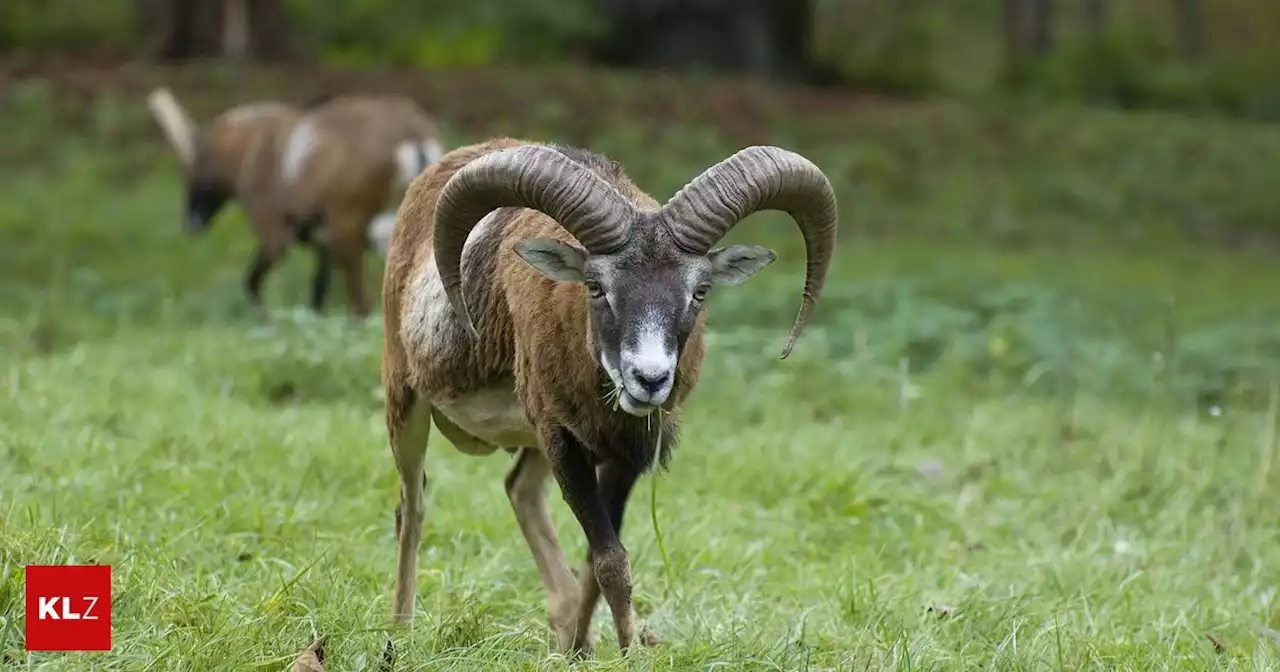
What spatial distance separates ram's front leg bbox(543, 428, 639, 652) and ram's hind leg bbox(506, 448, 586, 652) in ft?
1.64

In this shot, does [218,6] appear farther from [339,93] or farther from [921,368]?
[921,368]

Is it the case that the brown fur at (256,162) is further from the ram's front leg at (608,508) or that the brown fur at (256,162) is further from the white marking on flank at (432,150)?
the ram's front leg at (608,508)

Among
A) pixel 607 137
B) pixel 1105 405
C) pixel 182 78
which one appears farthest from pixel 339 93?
pixel 1105 405

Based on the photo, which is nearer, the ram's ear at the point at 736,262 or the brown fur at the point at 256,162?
the ram's ear at the point at 736,262

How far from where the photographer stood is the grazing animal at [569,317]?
16.2 feet

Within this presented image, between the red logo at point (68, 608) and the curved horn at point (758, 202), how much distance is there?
216cm

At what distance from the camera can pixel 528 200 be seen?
5.12 m

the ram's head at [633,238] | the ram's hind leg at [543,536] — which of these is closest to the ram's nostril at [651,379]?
the ram's head at [633,238]

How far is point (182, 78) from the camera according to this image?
22234mm

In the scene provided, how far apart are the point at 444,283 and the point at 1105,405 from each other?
21.1ft

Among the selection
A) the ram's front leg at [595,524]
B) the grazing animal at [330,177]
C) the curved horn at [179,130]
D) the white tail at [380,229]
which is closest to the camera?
the ram's front leg at [595,524]

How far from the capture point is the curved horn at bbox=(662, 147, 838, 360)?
501cm

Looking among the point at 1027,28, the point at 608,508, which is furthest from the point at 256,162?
the point at 1027,28

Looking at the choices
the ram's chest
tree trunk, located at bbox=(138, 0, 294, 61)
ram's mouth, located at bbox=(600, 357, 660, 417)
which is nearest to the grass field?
the ram's chest
